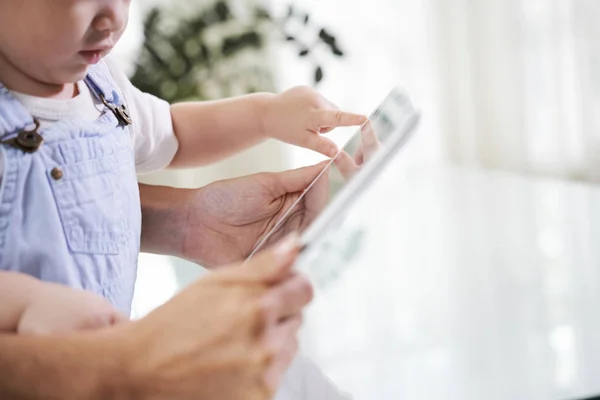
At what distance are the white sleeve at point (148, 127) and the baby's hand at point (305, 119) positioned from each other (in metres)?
0.09

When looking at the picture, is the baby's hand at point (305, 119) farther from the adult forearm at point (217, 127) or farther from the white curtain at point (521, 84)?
the white curtain at point (521, 84)

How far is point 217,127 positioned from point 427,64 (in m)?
2.44

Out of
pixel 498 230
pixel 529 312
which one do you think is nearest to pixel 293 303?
pixel 529 312

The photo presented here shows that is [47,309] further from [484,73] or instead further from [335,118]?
[484,73]

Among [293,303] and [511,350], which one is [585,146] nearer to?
[511,350]

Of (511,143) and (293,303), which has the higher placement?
(293,303)

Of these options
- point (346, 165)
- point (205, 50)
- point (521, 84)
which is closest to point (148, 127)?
point (346, 165)

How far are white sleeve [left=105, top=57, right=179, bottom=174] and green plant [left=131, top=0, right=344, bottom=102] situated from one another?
114cm

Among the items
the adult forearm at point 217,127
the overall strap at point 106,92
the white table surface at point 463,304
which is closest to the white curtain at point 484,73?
the white table surface at point 463,304

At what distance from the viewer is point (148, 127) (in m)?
0.72

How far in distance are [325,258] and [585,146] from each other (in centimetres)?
230

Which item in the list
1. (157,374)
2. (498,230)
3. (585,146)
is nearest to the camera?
(157,374)

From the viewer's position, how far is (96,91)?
0.63 metres

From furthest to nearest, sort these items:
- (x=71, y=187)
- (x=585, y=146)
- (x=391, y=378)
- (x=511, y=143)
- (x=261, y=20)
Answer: (x=511, y=143), (x=585, y=146), (x=261, y=20), (x=391, y=378), (x=71, y=187)
